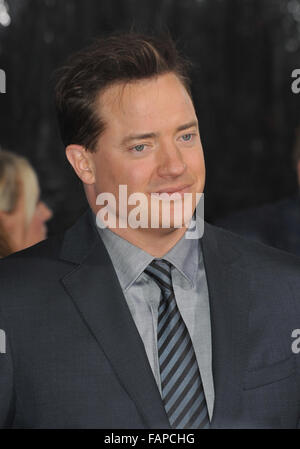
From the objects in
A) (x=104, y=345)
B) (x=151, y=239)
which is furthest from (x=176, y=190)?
(x=104, y=345)

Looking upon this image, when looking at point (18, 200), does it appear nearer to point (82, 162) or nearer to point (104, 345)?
point (82, 162)

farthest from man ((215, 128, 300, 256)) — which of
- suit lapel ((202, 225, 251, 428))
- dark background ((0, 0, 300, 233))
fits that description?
suit lapel ((202, 225, 251, 428))

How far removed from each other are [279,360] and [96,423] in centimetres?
50

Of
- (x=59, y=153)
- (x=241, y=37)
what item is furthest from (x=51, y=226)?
(x=241, y=37)

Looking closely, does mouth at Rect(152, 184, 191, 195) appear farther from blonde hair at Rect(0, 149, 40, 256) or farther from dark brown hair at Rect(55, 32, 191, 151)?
blonde hair at Rect(0, 149, 40, 256)

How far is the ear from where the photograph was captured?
6.70 feet

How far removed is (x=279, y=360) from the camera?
1994 millimetres

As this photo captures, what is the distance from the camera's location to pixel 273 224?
4297 millimetres

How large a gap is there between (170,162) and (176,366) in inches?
20.0

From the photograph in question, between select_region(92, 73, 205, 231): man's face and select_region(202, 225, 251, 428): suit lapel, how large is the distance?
0.75 feet

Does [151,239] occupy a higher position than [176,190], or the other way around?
[176,190]

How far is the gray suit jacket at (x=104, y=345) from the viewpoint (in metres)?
1.85

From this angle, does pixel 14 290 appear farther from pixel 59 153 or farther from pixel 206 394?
pixel 59 153

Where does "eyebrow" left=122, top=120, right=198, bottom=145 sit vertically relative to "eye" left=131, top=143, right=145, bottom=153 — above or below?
above
